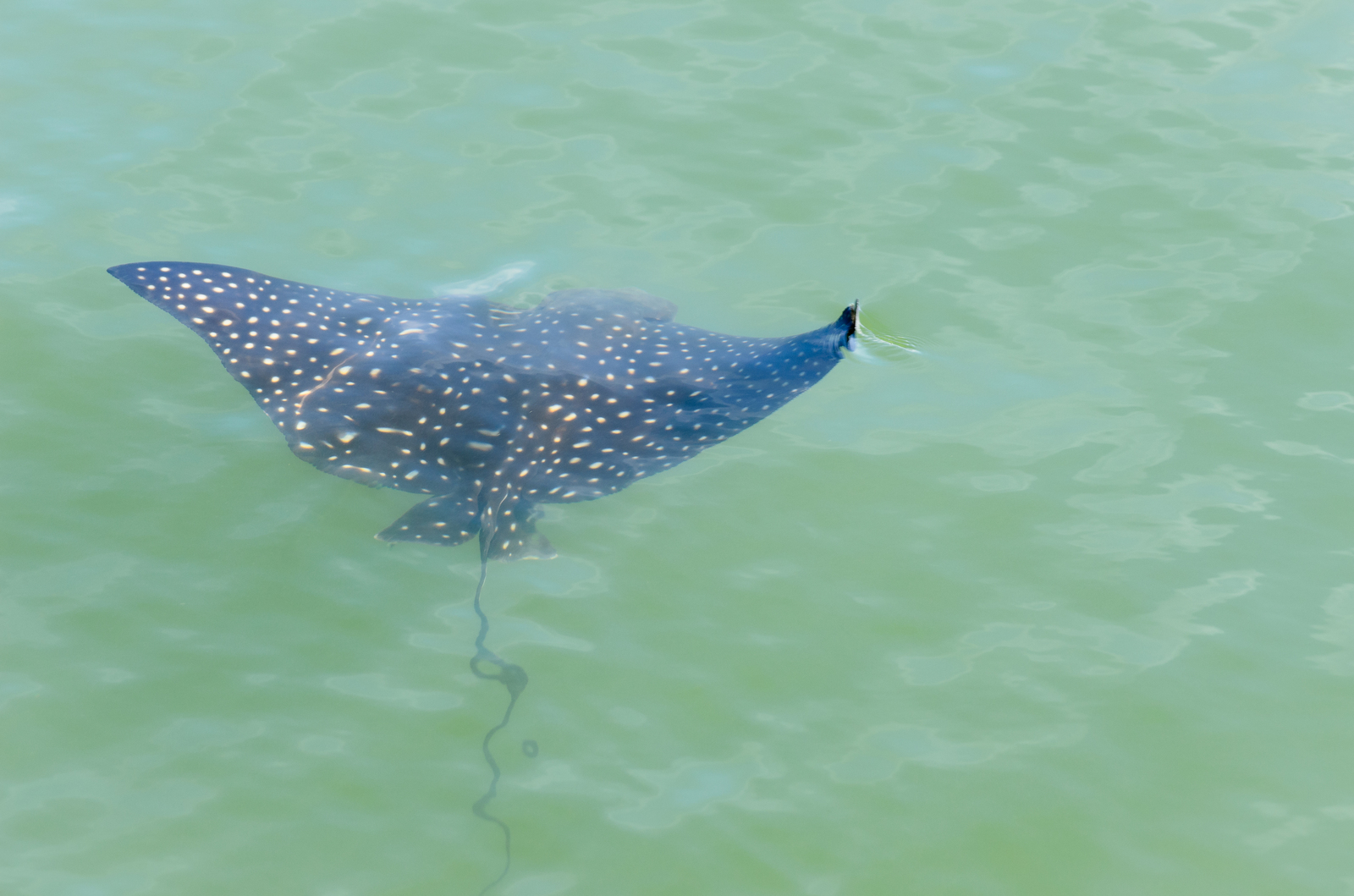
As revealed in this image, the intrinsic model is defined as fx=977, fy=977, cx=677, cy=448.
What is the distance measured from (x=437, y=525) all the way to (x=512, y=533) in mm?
354

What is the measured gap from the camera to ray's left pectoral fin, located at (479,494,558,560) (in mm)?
4543

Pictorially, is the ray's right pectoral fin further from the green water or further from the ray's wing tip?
the ray's wing tip

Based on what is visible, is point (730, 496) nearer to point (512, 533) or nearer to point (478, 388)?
point (512, 533)

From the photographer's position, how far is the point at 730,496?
520cm

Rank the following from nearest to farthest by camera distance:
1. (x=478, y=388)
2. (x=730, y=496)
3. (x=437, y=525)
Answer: (x=437, y=525)
(x=478, y=388)
(x=730, y=496)

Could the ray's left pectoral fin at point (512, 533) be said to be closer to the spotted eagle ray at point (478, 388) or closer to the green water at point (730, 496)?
the spotted eagle ray at point (478, 388)

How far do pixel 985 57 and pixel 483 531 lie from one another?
6.64 m

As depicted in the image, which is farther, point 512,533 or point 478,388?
point 478,388

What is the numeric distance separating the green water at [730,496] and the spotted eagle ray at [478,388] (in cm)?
26

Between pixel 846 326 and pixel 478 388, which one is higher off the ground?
pixel 846 326

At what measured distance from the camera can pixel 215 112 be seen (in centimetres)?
754

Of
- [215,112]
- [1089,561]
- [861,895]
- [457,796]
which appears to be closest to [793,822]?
[861,895]

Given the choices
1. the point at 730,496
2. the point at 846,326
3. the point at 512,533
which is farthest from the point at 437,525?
the point at 846,326

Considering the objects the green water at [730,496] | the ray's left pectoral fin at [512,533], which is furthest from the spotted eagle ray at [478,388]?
the green water at [730,496]
